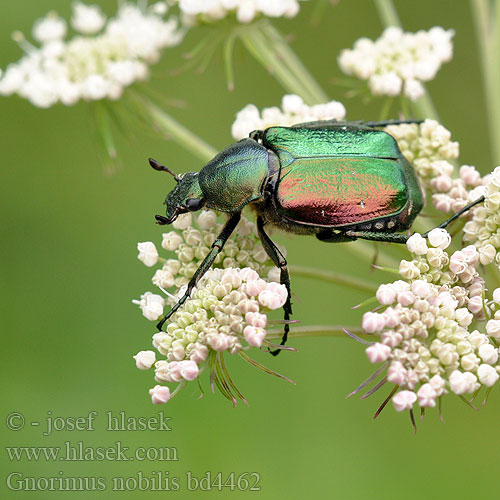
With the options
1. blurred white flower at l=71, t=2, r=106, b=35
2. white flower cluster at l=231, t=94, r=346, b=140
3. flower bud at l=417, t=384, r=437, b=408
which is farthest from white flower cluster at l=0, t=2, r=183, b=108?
flower bud at l=417, t=384, r=437, b=408

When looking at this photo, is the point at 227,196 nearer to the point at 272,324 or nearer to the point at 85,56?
the point at 272,324

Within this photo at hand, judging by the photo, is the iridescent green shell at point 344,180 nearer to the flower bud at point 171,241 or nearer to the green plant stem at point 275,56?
the flower bud at point 171,241

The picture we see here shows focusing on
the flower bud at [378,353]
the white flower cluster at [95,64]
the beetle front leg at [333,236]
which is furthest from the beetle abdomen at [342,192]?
the white flower cluster at [95,64]

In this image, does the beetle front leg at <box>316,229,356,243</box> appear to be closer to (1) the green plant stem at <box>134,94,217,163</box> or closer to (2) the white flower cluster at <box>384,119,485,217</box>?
(2) the white flower cluster at <box>384,119,485,217</box>

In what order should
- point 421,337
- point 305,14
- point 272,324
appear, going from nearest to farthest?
point 421,337 → point 272,324 → point 305,14

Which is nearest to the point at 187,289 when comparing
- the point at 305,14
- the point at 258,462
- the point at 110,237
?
the point at 258,462

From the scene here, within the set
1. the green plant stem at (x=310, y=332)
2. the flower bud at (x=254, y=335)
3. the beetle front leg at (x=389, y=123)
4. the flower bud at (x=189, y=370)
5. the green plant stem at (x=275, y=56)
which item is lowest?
the flower bud at (x=189, y=370)

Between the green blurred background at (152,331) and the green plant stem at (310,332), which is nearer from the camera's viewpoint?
the green plant stem at (310,332)
